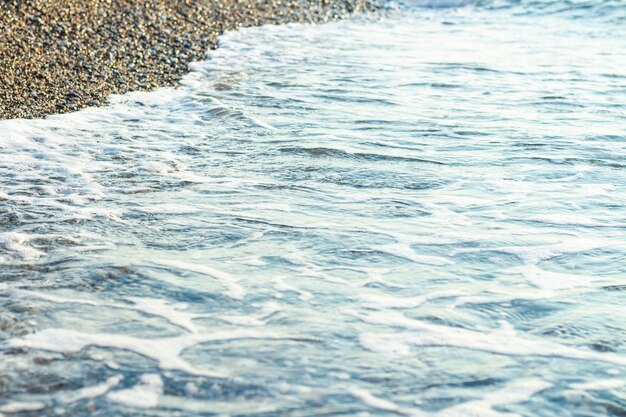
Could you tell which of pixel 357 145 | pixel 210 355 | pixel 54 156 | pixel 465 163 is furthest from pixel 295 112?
pixel 210 355

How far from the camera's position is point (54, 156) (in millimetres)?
6449

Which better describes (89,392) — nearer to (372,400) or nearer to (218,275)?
(372,400)

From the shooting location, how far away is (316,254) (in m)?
4.86

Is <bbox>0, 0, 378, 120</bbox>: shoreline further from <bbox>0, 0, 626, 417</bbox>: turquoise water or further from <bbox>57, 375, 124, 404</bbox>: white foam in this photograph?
<bbox>57, 375, 124, 404</bbox>: white foam

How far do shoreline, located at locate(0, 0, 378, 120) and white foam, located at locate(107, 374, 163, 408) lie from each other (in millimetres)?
4433

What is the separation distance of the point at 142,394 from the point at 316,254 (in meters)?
1.71

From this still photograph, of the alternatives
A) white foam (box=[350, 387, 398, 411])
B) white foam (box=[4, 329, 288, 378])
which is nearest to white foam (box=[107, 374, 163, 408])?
white foam (box=[4, 329, 288, 378])

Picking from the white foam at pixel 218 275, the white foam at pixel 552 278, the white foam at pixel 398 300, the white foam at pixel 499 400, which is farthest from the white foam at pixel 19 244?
the white foam at pixel 552 278

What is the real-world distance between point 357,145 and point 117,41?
157 inches

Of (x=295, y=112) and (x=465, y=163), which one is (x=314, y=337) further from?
(x=295, y=112)

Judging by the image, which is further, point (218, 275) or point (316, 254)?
point (316, 254)

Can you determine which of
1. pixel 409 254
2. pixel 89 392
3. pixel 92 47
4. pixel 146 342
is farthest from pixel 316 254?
pixel 92 47

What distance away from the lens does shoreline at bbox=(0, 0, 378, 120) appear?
7.90m

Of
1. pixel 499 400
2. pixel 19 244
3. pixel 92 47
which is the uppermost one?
pixel 92 47
